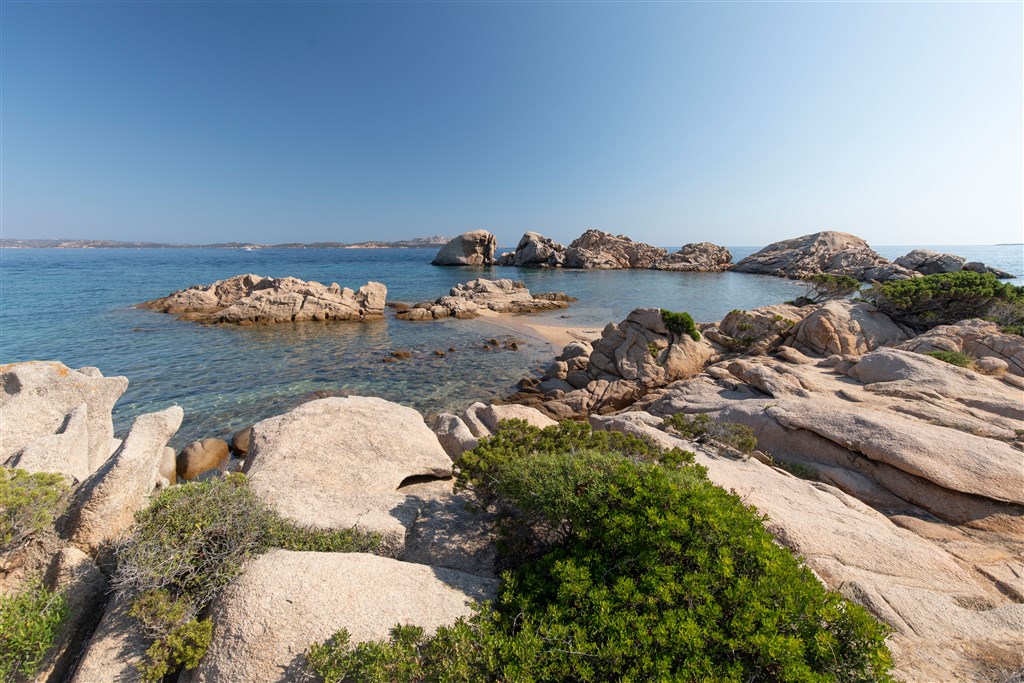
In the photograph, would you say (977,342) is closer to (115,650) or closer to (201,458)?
(115,650)

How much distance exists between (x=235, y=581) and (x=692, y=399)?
1554 cm

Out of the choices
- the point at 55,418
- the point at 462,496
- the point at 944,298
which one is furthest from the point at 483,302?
the point at 462,496

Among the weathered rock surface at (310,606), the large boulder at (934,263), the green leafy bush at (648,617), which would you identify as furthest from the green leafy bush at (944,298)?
the large boulder at (934,263)

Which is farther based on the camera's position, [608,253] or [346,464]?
[608,253]

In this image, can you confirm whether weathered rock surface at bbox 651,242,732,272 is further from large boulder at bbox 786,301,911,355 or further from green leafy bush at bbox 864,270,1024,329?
large boulder at bbox 786,301,911,355

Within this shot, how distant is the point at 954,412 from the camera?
461 inches

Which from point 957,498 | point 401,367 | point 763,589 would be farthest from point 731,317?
point 763,589

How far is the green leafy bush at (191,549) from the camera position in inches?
174

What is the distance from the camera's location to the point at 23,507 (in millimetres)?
5000

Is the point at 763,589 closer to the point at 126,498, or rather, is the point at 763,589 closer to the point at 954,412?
the point at 126,498

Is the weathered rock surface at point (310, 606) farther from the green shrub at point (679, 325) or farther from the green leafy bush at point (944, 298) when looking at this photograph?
the green leafy bush at point (944, 298)

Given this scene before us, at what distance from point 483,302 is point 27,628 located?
A: 4468cm

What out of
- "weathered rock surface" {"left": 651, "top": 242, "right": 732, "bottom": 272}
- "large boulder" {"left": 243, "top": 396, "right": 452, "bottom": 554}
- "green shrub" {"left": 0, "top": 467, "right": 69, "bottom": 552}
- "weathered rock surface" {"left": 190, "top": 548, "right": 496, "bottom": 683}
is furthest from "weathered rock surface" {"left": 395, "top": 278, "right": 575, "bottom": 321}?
"weathered rock surface" {"left": 651, "top": 242, "right": 732, "bottom": 272}

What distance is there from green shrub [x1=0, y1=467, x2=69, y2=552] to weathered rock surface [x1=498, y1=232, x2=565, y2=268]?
105 meters
